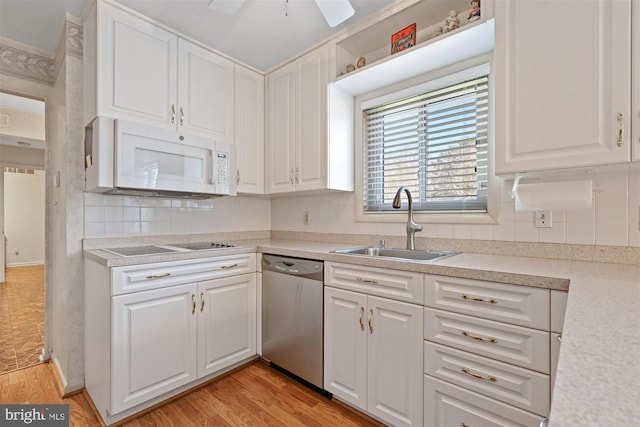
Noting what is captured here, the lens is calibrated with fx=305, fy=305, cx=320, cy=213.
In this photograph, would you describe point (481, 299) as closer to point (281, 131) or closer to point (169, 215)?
point (281, 131)

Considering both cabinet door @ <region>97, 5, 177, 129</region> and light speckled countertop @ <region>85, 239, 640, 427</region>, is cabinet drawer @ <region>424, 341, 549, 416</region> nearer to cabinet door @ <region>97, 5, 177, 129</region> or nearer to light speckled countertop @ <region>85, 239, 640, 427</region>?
light speckled countertop @ <region>85, 239, 640, 427</region>

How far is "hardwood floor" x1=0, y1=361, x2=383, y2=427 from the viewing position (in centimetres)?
167

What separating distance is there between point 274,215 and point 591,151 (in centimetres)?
243

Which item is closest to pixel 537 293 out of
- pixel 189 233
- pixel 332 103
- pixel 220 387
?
pixel 332 103

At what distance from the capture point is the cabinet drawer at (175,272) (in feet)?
5.33

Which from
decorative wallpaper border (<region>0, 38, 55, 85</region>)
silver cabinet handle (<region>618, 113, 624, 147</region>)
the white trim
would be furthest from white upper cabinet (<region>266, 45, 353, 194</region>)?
decorative wallpaper border (<region>0, 38, 55, 85</region>)

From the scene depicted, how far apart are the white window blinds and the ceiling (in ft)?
2.28

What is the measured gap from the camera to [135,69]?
1.89m

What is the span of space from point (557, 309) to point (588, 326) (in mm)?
619

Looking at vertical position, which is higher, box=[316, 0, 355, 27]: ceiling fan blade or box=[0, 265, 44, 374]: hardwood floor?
box=[316, 0, 355, 27]: ceiling fan blade

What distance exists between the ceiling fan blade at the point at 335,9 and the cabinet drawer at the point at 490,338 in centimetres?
157

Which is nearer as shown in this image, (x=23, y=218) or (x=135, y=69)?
(x=135, y=69)

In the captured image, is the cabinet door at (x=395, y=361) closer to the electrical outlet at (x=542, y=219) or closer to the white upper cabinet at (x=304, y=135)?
the electrical outlet at (x=542, y=219)

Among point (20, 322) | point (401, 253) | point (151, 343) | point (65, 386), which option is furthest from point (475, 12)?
point (20, 322)
